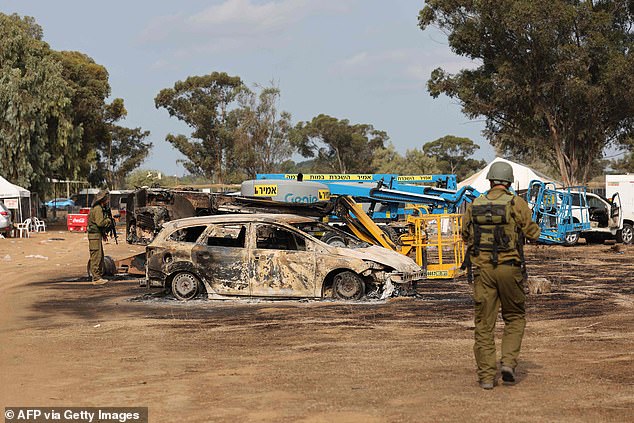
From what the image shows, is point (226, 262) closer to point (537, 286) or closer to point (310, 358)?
point (537, 286)

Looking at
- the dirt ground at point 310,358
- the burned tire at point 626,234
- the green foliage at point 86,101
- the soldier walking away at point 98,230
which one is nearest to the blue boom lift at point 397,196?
the dirt ground at point 310,358

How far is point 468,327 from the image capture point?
11.8 metres

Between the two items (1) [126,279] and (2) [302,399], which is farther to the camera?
(1) [126,279]

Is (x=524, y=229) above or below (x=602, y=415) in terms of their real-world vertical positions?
above

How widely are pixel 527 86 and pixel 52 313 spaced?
35213mm

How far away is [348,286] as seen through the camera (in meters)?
14.5

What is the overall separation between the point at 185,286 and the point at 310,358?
5712mm

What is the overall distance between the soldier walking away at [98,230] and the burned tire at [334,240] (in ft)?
17.0

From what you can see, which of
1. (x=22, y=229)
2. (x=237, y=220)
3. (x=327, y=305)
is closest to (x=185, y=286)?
(x=237, y=220)

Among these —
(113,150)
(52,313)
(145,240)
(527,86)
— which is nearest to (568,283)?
(145,240)

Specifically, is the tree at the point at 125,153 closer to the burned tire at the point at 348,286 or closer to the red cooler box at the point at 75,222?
the red cooler box at the point at 75,222

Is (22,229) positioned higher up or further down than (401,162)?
further down

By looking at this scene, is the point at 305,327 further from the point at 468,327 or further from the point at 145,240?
the point at 145,240

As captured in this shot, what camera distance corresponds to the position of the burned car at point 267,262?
47.6ft
